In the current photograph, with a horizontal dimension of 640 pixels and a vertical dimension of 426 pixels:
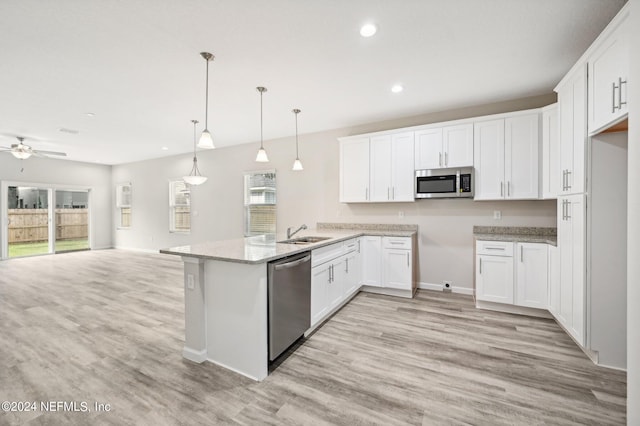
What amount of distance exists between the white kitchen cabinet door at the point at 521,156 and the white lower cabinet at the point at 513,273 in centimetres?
69

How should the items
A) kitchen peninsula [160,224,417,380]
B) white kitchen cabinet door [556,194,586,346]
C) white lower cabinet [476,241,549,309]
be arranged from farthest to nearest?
white lower cabinet [476,241,549,309]
white kitchen cabinet door [556,194,586,346]
kitchen peninsula [160,224,417,380]

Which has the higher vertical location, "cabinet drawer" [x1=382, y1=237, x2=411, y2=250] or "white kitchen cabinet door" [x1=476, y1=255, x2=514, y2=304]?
"cabinet drawer" [x1=382, y1=237, x2=411, y2=250]

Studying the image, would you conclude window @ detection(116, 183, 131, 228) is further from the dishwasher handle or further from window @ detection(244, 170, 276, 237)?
the dishwasher handle

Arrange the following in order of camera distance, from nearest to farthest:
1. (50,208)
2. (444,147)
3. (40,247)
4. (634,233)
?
(634,233) → (444,147) → (50,208) → (40,247)

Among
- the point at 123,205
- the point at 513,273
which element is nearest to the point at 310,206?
the point at 513,273

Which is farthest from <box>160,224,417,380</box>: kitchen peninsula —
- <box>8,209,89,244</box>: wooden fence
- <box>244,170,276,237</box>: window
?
<box>8,209,89,244</box>: wooden fence

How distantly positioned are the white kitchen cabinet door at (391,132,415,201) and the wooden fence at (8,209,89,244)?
31.3 feet

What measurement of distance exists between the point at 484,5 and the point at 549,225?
9.67 feet

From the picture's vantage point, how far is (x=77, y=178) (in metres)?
8.10

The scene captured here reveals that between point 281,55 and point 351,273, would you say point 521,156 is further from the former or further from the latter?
point 281,55

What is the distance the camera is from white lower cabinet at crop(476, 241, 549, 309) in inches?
122

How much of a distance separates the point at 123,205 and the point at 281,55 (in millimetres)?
8561

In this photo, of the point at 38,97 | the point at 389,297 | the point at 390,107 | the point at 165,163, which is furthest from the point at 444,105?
the point at 165,163

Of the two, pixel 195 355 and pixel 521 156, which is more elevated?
pixel 521 156
